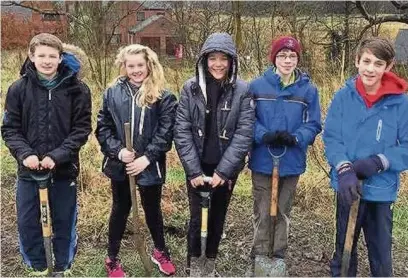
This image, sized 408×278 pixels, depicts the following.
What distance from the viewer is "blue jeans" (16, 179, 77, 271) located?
3229mm

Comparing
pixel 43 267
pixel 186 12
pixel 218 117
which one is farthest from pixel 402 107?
pixel 186 12

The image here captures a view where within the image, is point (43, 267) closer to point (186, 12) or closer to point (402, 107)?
point (402, 107)

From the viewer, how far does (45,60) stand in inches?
122

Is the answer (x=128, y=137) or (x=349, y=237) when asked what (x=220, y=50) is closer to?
(x=128, y=137)

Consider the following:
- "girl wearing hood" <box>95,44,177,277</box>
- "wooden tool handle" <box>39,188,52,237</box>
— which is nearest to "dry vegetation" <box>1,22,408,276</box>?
"wooden tool handle" <box>39,188,52,237</box>

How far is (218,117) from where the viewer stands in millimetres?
3180

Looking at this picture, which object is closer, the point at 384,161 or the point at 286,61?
the point at 384,161

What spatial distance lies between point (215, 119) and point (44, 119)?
103cm

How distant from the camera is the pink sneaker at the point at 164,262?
3555 millimetres

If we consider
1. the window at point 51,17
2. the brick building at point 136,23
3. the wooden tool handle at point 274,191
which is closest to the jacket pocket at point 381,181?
the wooden tool handle at point 274,191

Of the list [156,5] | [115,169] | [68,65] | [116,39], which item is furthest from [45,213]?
[156,5]

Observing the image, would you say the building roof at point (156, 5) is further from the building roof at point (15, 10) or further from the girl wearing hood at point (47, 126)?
the girl wearing hood at point (47, 126)

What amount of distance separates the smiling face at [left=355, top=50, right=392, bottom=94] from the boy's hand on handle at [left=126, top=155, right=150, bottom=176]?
1371 millimetres

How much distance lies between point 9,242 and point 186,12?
6948 millimetres
